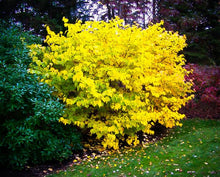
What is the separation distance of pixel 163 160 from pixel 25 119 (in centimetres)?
315

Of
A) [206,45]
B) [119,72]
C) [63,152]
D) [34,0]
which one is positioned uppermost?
[34,0]

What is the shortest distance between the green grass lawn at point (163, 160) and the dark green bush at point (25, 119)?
2.05 ft

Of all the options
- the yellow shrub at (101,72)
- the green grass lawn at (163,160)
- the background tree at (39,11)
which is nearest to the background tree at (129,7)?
the background tree at (39,11)

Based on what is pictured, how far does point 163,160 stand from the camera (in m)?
4.98

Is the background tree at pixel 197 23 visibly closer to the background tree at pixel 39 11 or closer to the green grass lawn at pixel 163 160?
the background tree at pixel 39 11

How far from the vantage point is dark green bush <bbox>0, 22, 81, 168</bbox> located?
165 inches

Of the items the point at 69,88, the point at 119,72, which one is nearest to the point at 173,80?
the point at 119,72

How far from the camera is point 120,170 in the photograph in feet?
15.1

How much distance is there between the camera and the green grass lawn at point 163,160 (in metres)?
4.34

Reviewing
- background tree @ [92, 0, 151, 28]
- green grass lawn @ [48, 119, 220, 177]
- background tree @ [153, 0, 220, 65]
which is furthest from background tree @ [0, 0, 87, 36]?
green grass lawn @ [48, 119, 220, 177]

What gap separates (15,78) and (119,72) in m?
2.33

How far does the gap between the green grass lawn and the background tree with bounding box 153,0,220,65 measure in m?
8.93

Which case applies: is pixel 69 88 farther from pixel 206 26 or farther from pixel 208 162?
pixel 206 26

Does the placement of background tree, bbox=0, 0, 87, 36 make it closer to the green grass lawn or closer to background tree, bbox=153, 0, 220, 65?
background tree, bbox=153, 0, 220, 65
